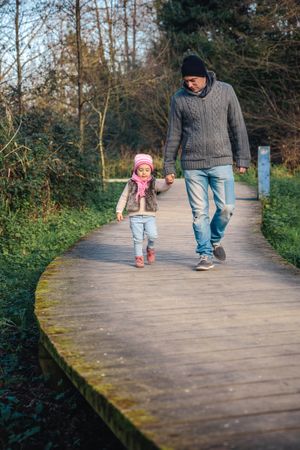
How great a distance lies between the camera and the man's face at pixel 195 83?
605cm

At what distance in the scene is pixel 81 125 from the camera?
614 inches

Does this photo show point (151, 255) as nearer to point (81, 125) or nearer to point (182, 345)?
point (182, 345)

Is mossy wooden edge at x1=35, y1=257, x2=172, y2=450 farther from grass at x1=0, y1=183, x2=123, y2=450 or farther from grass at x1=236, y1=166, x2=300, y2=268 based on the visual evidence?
grass at x1=236, y1=166, x2=300, y2=268

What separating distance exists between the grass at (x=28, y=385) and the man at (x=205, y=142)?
1885mm

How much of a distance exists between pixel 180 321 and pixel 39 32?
39.4 ft

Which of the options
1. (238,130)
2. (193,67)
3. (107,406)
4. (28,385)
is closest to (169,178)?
(238,130)

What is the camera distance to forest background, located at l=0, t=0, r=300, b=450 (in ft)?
16.3

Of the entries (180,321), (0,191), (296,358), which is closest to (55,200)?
(0,191)

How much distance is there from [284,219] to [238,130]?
638 cm

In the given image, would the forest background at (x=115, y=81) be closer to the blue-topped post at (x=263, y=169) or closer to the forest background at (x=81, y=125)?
the forest background at (x=81, y=125)

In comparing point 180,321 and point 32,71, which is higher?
point 32,71

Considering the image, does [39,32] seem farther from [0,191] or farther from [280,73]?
[280,73]

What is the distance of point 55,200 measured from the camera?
12.3 meters

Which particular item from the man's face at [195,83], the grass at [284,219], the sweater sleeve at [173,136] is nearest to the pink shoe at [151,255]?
the sweater sleeve at [173,136]
